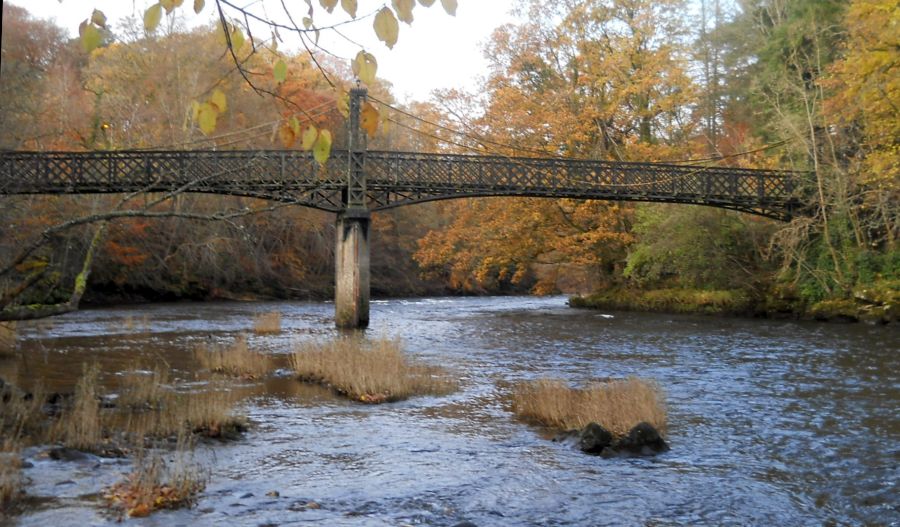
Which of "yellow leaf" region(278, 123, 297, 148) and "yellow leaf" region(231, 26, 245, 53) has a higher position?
"yellow leaf" region(231, 26, 245, 53)

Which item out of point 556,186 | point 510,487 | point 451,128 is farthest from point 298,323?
point 510,487

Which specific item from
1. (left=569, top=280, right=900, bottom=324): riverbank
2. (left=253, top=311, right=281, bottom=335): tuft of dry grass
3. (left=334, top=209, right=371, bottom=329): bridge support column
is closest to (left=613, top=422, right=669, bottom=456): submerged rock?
(left=253, top=311, right=281, bottom=335): tuft of dry grass

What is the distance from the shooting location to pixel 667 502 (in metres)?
8.02

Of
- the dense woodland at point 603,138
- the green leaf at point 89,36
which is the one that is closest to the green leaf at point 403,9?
the green leaf at point 89,36

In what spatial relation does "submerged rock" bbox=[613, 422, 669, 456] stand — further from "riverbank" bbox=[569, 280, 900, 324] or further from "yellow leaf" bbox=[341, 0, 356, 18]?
"riverbank" bbox=[569, 280, 900, 324]

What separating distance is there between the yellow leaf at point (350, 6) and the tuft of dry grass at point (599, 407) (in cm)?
821

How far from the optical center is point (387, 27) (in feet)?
10.3

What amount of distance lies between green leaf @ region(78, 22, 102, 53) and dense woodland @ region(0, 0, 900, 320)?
2141 cm

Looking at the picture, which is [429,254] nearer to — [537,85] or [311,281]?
[537,85]

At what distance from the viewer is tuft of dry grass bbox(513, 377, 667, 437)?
11.0m

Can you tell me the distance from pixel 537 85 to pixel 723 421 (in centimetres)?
2959

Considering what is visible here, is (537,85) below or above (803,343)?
above

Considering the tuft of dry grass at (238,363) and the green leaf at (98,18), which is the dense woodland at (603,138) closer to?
the tuft of dry grass at (238,363)

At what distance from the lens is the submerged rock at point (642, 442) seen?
9.90 meters
